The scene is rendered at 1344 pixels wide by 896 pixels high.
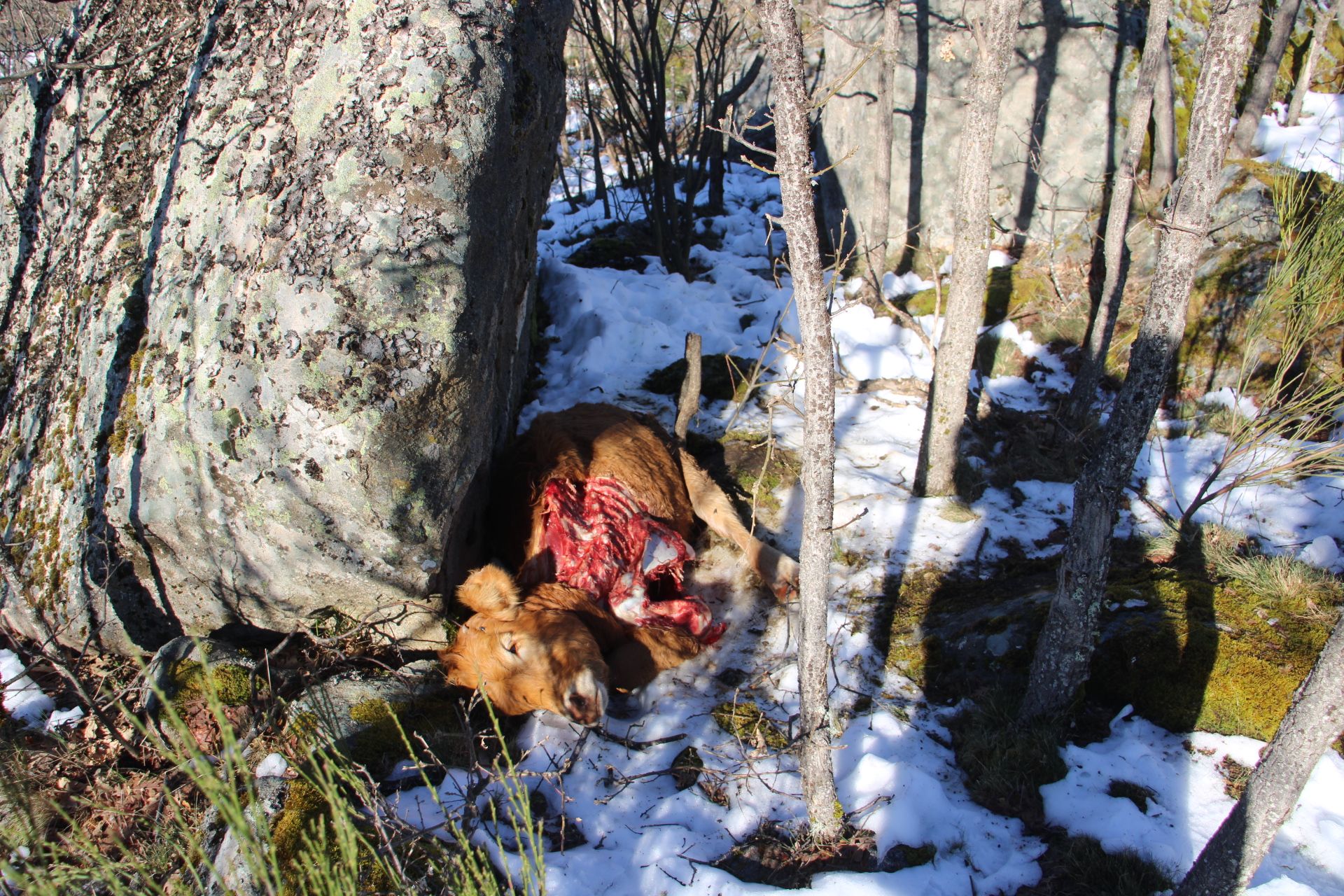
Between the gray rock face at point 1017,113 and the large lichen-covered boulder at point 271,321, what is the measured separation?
17.3 ft

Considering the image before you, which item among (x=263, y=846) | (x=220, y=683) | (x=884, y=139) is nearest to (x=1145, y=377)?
(x=263, y=846)

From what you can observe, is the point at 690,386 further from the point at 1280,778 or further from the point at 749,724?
the point at 1280,778

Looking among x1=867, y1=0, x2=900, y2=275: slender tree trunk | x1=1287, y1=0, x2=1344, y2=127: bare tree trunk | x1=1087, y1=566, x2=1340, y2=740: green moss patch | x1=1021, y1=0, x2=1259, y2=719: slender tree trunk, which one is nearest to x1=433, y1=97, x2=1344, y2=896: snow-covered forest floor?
x1=1087, y1=566, x2=1340, y2=740: green moss patch

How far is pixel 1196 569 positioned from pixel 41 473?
252 inches

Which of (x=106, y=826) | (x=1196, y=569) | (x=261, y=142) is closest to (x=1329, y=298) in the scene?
(x=1196, y=569)

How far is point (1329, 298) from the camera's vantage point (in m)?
4.21

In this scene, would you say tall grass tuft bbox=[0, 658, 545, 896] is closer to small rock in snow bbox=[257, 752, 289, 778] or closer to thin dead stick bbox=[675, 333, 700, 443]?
small rock in snow bbox=[257, 752, 289, 778]

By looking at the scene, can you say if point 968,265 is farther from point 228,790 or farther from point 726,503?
point 228,790

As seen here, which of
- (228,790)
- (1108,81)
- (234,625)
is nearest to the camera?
(228,790)

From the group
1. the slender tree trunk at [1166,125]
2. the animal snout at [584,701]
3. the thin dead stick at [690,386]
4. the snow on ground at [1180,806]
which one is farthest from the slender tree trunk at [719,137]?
the snow on ground at [1180,806]

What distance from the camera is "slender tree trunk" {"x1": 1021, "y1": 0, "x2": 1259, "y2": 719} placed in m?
2.69


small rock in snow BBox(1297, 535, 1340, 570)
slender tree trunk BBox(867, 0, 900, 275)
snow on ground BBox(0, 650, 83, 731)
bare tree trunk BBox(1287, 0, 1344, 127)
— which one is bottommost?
snow on ground BBox(0, 650, 83, 731)

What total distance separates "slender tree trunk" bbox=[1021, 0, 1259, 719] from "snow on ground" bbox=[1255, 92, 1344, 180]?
18.4 feet

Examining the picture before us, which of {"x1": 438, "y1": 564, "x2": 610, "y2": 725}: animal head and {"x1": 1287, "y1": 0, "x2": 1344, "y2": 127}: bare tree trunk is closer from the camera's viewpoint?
{"x1": 438, "y1": 564, "x2": 610, "y2": 725}: animal head
